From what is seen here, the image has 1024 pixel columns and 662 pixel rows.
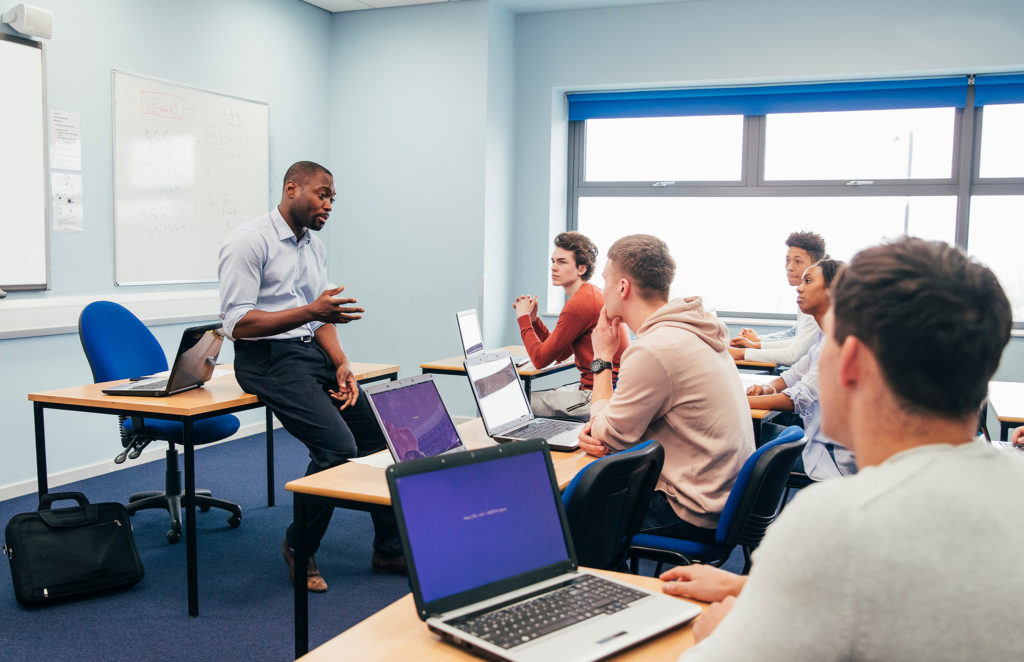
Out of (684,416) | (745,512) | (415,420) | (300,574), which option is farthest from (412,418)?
(745,512)

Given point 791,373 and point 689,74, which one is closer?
point 791,373

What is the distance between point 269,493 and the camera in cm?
400

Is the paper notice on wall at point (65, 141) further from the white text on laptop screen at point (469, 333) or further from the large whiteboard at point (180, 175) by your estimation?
the white text on laptop screen at point (469, 333)

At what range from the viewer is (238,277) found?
3.03 metres

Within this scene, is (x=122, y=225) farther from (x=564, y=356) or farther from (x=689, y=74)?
(x=689, y=74)

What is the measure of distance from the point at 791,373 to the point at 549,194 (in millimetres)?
2987

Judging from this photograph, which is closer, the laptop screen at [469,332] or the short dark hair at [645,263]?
the short dark hair at [645,263]

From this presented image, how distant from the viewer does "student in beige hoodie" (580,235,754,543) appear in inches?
83.0

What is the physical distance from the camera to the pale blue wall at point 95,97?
3906mm

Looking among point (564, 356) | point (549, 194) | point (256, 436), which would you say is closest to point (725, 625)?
point (564, 356)

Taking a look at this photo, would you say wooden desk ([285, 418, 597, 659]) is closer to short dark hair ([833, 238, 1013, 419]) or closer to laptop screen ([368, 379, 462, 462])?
laptop screen ([368, 379, 462, 462])

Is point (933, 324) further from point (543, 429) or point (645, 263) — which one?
point (543, 429)

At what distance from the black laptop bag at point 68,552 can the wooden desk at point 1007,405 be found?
3066mm

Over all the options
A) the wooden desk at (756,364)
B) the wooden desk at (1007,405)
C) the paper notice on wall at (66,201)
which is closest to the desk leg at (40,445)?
the paper notice on wall at (66,201)
